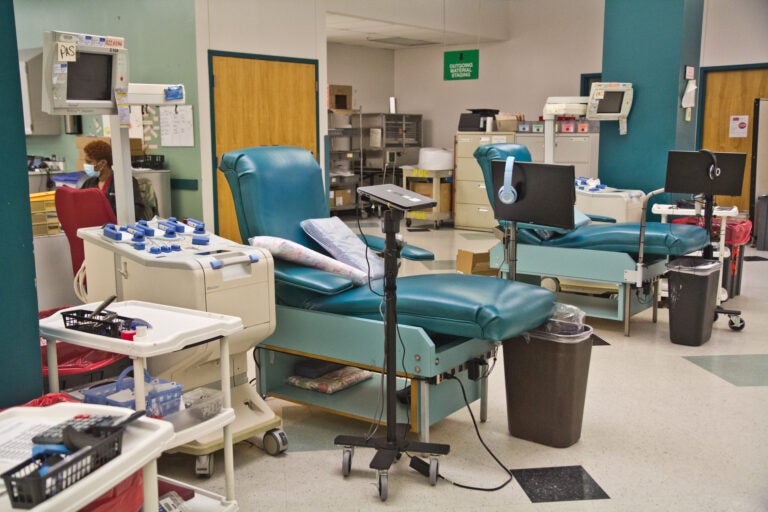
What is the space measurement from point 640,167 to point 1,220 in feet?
16.9

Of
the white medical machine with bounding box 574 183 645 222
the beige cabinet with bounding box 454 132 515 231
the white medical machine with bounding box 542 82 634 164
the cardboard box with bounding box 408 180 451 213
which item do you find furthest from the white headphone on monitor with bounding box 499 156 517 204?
the cardboard box with bounding box 408 180 451 213

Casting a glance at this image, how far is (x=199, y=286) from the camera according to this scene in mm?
2600

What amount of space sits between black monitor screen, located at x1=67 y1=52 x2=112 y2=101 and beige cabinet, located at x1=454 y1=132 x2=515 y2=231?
21.8ft

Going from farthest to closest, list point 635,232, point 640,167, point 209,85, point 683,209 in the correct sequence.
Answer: point 209,85 → point 640,167 → point 683,209 → point 635,232

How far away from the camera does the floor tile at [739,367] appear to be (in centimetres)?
384

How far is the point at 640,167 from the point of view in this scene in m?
6.05

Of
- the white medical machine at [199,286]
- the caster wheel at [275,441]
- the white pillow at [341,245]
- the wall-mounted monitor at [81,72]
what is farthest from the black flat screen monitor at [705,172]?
the wall-mounted monitor at [81,72]

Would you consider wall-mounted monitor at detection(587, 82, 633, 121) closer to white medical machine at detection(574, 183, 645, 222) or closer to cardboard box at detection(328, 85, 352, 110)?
white medical machine at detection(574, 183, 645, 222)

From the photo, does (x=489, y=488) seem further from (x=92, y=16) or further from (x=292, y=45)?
(x=92, y=16)

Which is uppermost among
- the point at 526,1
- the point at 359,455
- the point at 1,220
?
the point at 526,1

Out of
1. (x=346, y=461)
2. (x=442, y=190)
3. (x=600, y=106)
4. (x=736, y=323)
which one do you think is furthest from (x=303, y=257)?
(x=442, y=190)

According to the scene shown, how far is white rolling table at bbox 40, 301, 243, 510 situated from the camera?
2.05 meters

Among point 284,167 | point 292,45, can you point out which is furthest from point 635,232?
point 292,45

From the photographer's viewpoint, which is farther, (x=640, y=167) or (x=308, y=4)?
(x=308, y=4)
